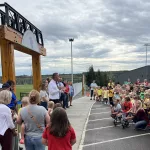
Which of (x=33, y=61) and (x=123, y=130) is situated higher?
(x=33, y=61)

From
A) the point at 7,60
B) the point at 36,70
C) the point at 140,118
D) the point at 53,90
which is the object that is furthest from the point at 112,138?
the point at 36,70

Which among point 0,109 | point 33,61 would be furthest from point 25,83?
point 0,109

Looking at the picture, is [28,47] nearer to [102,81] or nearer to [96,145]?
[96,145]

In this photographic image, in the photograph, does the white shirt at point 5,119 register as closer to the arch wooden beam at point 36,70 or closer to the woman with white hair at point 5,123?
the woman with white hair at point 5,123

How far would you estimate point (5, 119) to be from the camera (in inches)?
182

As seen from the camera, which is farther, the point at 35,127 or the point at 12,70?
the point at 12,70

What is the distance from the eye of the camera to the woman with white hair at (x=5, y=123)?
4.60 m

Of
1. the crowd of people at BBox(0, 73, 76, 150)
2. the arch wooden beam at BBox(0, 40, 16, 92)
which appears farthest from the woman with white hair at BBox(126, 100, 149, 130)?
the crowd of people at BBox(0, 73, 76, 150)

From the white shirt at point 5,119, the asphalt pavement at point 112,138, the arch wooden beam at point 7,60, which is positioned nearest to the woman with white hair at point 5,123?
Result: the white shirt at point 5,119

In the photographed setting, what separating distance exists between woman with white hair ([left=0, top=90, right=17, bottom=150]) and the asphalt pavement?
2.76 metres

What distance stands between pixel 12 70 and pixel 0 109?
12.6 feet

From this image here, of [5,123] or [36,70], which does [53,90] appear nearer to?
[36,70]

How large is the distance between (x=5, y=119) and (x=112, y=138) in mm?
4553

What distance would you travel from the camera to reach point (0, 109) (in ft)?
15.0
